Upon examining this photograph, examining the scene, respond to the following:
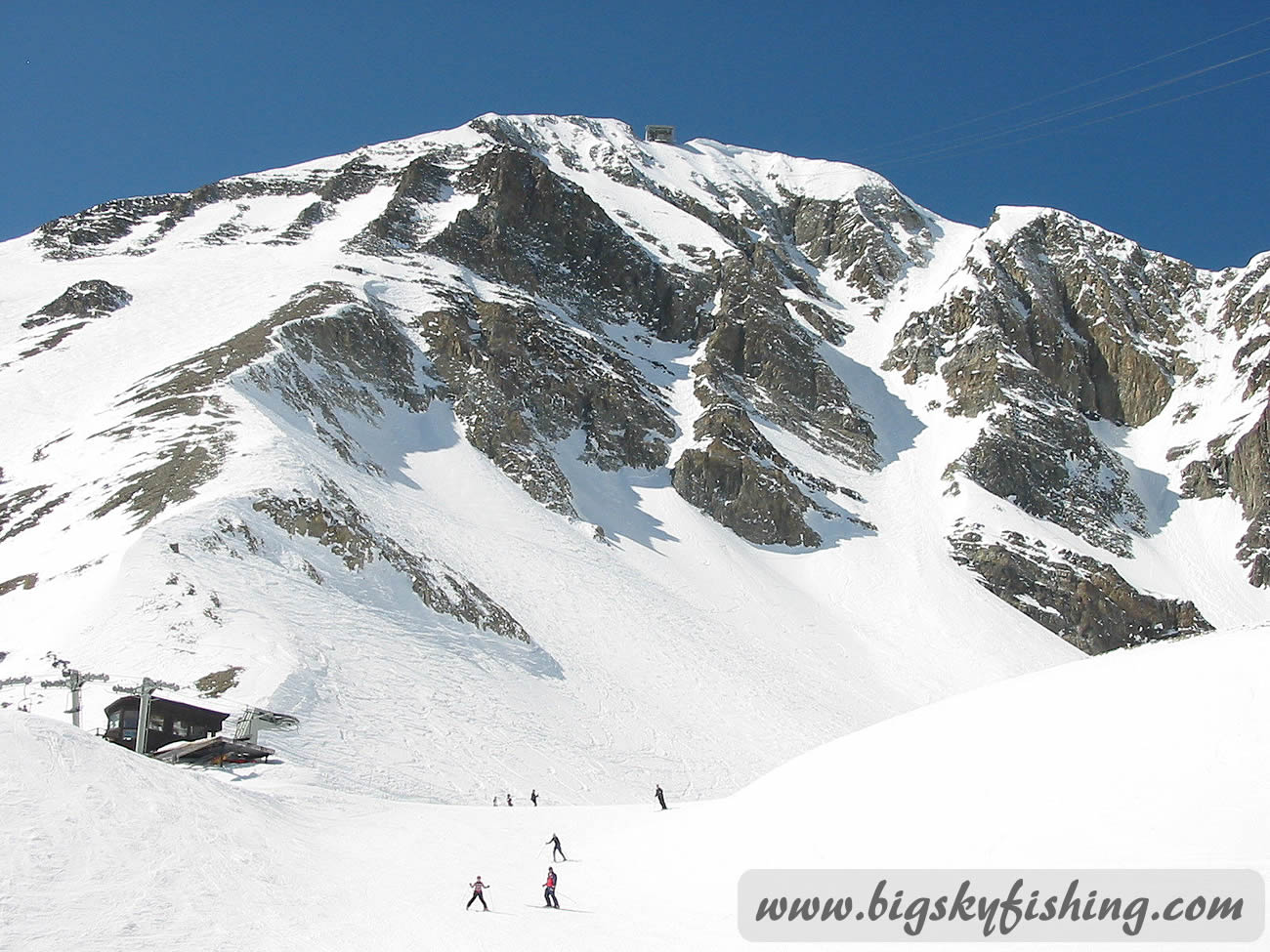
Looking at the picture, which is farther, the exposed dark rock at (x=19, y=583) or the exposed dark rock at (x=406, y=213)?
the exposed dark rock at (x=406, y=213)

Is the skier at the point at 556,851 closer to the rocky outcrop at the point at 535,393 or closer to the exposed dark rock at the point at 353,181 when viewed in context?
the rocky outcrop at the point at 535,393

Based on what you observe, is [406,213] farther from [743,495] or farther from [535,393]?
[743,495]

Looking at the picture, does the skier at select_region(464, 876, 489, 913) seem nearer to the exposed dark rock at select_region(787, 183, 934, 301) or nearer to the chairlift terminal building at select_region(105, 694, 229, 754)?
the chairlift terminal building at select_region(105, 694, 229, 754)

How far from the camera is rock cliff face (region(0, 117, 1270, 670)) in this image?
6056 cm

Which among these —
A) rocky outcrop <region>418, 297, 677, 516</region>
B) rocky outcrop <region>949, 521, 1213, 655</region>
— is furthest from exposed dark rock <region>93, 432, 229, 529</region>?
rocky outcrop <region>949, 521, 1213, 655</region>

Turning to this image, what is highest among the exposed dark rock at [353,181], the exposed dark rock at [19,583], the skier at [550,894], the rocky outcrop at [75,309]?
the exposed dark rock at [353,181]

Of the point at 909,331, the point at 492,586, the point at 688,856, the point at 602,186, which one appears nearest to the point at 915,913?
the point at 688,856

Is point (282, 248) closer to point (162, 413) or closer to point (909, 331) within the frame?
point (162, 413)

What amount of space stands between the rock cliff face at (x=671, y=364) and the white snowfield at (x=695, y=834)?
23.7 m

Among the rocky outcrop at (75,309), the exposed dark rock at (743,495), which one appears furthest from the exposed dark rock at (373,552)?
the rocky outcrop at (75,309)

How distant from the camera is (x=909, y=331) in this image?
11938cm

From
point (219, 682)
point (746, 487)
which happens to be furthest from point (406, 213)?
point (219, 682)

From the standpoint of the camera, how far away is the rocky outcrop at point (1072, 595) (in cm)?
7706

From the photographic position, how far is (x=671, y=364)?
104 m
